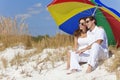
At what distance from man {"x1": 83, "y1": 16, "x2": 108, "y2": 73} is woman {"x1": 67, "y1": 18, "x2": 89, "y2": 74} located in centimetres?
19

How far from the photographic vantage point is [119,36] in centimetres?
1092

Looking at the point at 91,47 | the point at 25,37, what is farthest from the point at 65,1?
the point at 25,37

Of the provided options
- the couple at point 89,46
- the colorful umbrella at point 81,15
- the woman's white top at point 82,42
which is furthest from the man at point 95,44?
the colorful umbrella at point 81,15

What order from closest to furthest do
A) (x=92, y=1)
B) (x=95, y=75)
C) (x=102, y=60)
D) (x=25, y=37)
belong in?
1. (x=95, y=75)
2. (x=102, y=60)
3. (x=92, y=1)
4. (x=25, y=37)

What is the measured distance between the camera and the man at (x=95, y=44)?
910 cm

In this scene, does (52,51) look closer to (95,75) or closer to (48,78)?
(48,78)

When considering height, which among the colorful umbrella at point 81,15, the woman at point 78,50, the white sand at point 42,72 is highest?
the colorful umbrella at point 81,15

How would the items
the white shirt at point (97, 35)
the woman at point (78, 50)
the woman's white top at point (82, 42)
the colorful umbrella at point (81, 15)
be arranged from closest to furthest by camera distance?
the white shirt at point (97, 35), the woman at point (78, 50), the woman's white top at point (82, 42), the colorful umbrella at point (81, 15)

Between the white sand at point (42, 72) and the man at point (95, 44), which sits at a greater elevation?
the man at point (95, 44)

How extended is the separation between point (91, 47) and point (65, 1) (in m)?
2.13

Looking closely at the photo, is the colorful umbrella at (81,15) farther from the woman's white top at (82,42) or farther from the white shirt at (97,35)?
the white shirt at (97,35)

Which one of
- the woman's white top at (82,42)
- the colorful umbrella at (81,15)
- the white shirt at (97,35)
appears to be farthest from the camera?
the colorful umbrella at (81,15)

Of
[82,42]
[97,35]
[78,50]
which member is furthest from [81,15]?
[97,35]

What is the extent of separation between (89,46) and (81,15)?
155 centimetres
